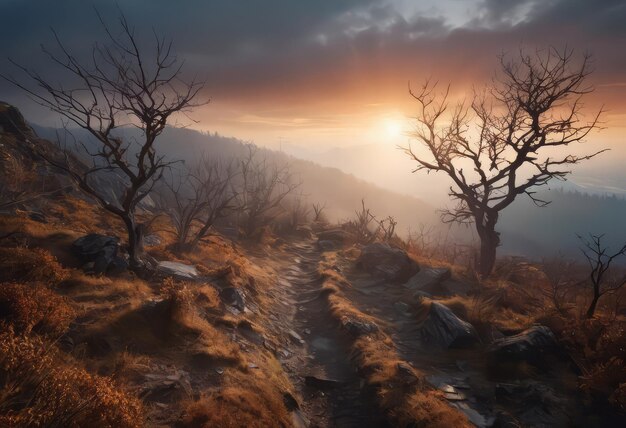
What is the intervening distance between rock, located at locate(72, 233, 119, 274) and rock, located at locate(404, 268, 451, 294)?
42.4ft

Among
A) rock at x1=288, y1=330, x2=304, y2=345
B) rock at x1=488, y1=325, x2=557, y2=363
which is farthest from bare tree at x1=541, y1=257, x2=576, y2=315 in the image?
rock at x1=288, y1=330, x2=304, y2=345

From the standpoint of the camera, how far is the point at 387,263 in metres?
19.5

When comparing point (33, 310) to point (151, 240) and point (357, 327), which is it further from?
point (151, 240)

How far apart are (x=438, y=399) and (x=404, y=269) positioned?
11356mm

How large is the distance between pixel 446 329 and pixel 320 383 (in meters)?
4.77

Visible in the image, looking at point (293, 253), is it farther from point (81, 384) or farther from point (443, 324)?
point (81, 384)

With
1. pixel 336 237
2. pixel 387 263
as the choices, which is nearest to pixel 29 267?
pixel 387 263

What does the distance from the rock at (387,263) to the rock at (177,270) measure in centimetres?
1019

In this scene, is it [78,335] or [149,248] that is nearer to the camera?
[78,335]

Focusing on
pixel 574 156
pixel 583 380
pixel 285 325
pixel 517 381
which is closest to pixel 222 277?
pixel 285 325

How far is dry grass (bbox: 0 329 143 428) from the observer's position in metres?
4.22

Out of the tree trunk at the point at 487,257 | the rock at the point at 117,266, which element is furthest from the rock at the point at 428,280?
the rock at the point at 117,266

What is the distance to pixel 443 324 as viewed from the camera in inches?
449

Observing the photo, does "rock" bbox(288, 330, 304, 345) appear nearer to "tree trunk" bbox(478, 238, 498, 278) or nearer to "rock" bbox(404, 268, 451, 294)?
"rock" bbox(404, 268, 451, 294)
